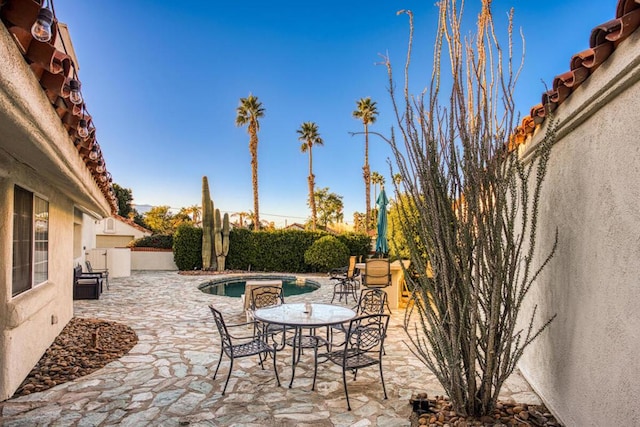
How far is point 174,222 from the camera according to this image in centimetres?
3712

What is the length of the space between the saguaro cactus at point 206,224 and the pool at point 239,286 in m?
2.69

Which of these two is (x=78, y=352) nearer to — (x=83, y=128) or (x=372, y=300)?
(x=83, y=128)

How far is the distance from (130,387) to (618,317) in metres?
4.92

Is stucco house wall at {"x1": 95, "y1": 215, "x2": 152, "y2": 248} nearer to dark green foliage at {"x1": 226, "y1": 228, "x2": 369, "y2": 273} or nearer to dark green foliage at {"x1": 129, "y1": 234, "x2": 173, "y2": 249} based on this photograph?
dark green foliage at {"x1": 129, "y1": 234, "x2": 173, "y2": 249}

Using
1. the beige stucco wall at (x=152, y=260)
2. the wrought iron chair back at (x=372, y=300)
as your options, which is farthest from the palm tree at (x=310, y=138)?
the wrought iron chair back at (x=372, y=300)

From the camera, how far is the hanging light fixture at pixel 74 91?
233 cm

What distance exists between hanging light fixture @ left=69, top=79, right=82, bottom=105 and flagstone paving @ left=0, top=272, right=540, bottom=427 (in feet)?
9.87

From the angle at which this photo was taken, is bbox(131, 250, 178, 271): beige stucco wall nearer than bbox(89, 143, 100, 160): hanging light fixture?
No

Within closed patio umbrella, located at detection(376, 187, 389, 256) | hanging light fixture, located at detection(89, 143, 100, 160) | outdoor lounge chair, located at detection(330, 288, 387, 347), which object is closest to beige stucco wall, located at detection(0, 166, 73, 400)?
hanging light fixture, located at detection(89, 143, 100, 160)

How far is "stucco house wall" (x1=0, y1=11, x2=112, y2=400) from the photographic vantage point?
73.4 inches

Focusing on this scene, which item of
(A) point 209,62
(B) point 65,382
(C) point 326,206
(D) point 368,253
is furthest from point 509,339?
(C) point 326,206

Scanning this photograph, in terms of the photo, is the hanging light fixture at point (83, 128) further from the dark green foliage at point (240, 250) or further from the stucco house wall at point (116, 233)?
the stucco house wall at point (116, 233)

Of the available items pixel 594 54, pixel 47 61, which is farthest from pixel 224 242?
pixel 594 54

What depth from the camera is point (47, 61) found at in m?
1.89
